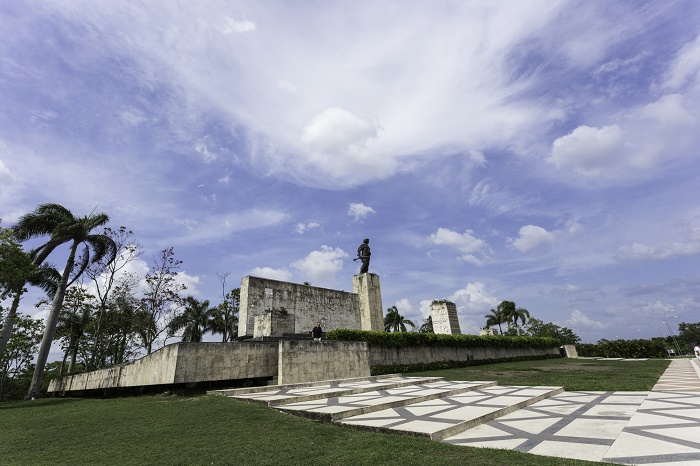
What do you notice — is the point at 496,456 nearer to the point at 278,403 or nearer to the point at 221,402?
the point at 278,403

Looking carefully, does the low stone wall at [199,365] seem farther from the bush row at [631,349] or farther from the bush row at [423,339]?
the bush row at [631,349]

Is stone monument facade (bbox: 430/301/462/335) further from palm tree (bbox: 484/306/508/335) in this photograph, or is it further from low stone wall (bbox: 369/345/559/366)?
palm tree (bbox: 484/306/508/335)

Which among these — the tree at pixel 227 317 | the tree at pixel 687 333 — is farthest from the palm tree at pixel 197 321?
the tree at pixel 687 333

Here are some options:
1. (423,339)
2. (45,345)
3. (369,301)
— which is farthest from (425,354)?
(45,345)

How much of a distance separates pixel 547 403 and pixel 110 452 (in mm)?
7232

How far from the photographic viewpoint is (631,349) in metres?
28.1

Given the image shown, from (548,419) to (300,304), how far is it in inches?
527

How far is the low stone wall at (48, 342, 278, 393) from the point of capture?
889 cm

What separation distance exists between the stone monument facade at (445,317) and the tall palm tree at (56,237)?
20185 millimetres

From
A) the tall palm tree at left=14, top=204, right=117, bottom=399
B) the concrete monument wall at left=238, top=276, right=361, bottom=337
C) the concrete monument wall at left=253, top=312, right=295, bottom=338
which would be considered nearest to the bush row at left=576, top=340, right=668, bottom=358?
the concrete monument wall at left=238, top=276, right=361, bottom=337

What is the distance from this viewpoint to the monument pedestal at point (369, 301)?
1852cm

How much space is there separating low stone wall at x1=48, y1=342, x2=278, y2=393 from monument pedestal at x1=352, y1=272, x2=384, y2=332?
28.5 ft

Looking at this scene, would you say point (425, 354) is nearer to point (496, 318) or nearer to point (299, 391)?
point (299, 391)

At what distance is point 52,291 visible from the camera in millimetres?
17344
